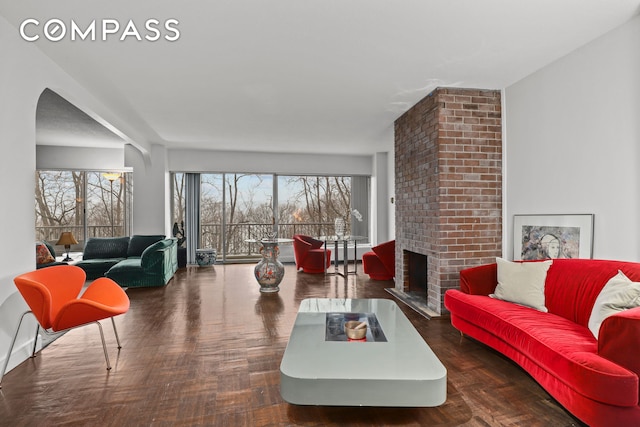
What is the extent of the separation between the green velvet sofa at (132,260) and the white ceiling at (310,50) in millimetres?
2162

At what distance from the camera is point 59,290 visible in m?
2.91

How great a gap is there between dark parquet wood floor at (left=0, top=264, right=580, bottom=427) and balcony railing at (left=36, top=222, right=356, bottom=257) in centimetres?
448

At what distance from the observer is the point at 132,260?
596 centimetres

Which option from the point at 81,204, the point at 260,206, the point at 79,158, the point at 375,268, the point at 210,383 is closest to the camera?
the point at 210,383

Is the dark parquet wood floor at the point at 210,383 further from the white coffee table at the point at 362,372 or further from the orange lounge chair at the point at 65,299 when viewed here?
the orange lounge chair at the point at 65,299

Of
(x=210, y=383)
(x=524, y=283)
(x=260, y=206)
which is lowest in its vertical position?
(x=210, y=383)

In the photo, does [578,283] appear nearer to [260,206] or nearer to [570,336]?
[570,336]

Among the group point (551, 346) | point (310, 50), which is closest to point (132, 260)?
point (310, 50)

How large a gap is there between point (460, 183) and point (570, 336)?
2084 mm

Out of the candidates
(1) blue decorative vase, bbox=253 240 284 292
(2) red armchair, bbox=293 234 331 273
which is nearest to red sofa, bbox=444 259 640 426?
(1) blue decorative vase, bbox=253 240 284 292

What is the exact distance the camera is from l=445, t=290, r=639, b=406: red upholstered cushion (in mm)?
1728

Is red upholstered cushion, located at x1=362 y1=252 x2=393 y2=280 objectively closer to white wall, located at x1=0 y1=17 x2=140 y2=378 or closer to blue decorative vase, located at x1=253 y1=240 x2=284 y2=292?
blue decorative vase, located at x1=253 y1=240 x2=284 y2=292

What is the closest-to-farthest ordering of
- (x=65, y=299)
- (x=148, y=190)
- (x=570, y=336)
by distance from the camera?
(x=570, y=336) → (x=65, y=299) → (x=148, y=190)

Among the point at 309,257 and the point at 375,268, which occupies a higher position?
the point at 309,257
